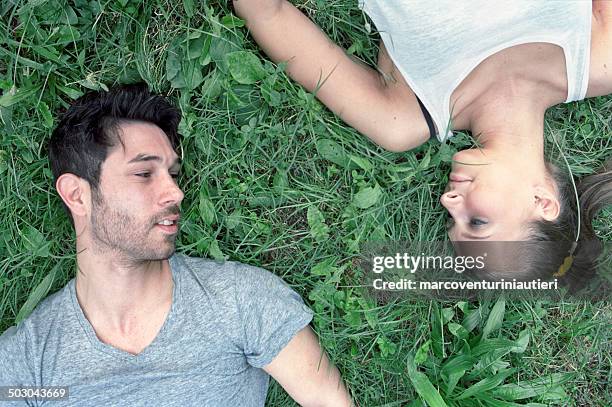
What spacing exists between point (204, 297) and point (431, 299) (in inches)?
38.2

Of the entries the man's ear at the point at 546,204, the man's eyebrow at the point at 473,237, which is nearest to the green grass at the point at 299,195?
the man's eyebrow at the point at 473,237

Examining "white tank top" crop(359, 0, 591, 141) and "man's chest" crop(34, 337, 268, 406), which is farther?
"man's chest" crop(34, 337, 268, 406)

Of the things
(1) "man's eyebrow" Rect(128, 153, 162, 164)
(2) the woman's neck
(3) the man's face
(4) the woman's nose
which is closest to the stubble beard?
(3) the man's face

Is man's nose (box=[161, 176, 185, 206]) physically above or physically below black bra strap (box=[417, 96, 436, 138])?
below

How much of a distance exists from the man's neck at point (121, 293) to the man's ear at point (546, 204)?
4.82 feet

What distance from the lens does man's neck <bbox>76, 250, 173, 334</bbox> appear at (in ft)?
7.43

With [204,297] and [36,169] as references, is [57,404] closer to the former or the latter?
[204,297]

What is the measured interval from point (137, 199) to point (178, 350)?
0.62 meters

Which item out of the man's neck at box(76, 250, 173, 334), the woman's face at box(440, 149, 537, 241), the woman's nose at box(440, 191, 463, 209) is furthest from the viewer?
the man's neck at box(76, 250, 173, 334)

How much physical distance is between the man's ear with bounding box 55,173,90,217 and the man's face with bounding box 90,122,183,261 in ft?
0.16

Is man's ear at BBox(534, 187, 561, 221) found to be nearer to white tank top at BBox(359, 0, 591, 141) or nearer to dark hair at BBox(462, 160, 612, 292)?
dark hair at BBox(462, 160, 612, 292)

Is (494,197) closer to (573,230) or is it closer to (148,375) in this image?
(573,230)

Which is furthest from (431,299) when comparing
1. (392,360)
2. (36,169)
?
(36,169)

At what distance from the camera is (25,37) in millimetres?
2363
